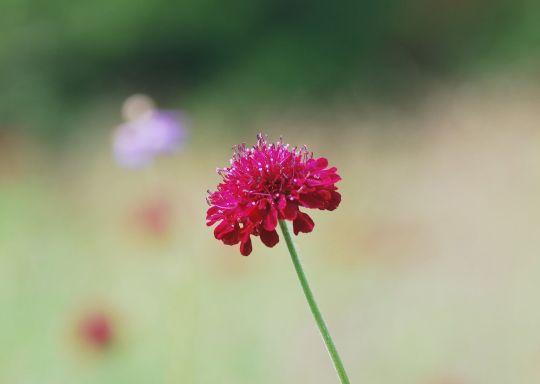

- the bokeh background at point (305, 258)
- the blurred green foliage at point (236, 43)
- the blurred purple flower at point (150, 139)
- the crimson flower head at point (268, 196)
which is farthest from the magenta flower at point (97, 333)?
the blurred green foliage at point (236, 43)

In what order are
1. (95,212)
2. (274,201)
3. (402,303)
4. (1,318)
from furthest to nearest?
(95,212), (1,318), (402,303), (274,201)

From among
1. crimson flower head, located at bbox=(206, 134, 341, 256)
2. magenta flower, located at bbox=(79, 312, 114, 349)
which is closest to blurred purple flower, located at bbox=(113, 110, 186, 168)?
magenta flower, located at bbox=(79, 312, 114, 349)

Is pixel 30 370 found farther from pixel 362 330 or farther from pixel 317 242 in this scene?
pixel 317 242

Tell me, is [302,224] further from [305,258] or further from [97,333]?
[305,258]

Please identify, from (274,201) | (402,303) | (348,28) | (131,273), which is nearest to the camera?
(274,201)

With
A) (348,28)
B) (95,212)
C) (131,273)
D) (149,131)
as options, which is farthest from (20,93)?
(149,131)

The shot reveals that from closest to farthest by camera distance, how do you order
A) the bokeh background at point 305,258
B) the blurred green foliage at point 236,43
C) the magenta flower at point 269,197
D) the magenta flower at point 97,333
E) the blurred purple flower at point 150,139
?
the magenta flower at point 269,197
the magenta flower at point 97,333
the bokeh background at point 305,258
the blurred purple flower at point 150,139
the blurred green foliage at point 236,43

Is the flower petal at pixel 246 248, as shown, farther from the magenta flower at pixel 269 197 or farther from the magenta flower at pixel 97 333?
the magenta flower at pixel 97 333
